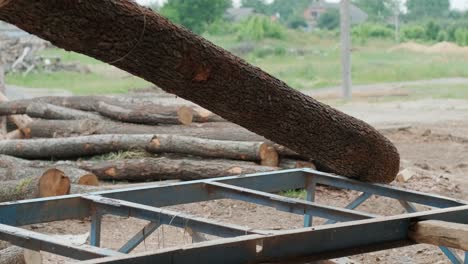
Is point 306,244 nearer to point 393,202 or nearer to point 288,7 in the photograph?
point 393,202

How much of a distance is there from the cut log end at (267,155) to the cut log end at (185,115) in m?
2.49

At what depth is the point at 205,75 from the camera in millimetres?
5305

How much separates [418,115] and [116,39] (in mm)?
16764

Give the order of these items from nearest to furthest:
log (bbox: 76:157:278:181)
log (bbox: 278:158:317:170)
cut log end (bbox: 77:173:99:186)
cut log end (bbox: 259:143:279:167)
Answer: cut log end (bbox: 77:173:99:186)
log (bbox: 76:157:278:181)
log (bbox: 278:158:317:170)
cut log end (bbox: 259:143:279:167)

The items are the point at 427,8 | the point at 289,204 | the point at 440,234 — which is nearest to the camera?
the point at 440,234

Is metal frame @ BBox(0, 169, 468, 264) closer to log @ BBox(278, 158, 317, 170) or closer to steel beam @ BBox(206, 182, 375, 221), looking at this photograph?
steel beam @ BBox(206, 182, 375, 221)

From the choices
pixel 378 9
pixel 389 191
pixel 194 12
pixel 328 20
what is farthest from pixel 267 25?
pixel 389 191

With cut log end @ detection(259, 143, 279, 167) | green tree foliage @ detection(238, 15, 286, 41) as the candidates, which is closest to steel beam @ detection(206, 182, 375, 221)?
cut log end @ detection(259, 143, 279, 167)

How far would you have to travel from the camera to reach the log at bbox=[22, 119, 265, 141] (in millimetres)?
11836

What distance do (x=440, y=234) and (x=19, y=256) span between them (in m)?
2.75

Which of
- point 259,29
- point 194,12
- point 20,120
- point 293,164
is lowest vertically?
point 293,164

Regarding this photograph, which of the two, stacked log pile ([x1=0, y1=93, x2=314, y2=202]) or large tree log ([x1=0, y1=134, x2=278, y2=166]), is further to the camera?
large tree log ([x1=0, y1=134, x2=278, y2=166])

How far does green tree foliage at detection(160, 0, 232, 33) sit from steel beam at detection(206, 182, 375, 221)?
43824mm

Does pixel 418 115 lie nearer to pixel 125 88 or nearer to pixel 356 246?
pixel 125 88
